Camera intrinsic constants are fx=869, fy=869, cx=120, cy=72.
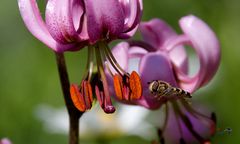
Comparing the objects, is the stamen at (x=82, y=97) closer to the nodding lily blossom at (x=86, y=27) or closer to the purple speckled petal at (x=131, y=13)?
the nodding lily blossom at (x=86, y=27)

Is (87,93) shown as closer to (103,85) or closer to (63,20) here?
(103,85)

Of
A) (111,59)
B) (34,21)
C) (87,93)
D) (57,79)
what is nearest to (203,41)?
(111,59)

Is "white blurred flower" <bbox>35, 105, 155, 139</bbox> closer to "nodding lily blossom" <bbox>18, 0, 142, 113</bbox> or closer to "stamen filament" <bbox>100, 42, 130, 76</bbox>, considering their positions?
"stamen filament" <bbox>100, 42, 130, 76</bbox>

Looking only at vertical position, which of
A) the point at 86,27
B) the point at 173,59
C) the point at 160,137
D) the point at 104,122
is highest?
the point at 86,27

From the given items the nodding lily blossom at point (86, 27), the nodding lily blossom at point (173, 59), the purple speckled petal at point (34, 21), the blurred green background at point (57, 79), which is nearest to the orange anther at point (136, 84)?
the nodding lily blossom at point (86, 27)

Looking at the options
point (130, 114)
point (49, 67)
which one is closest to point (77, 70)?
point (49, 67)

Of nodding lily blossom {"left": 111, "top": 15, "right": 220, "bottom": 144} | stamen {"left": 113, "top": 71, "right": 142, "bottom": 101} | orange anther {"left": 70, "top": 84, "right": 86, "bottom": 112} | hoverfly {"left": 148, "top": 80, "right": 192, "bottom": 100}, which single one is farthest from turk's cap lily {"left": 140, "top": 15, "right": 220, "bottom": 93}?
orange anther {"left": 70, "top": 84, "right": 86, "bottom": 112}
